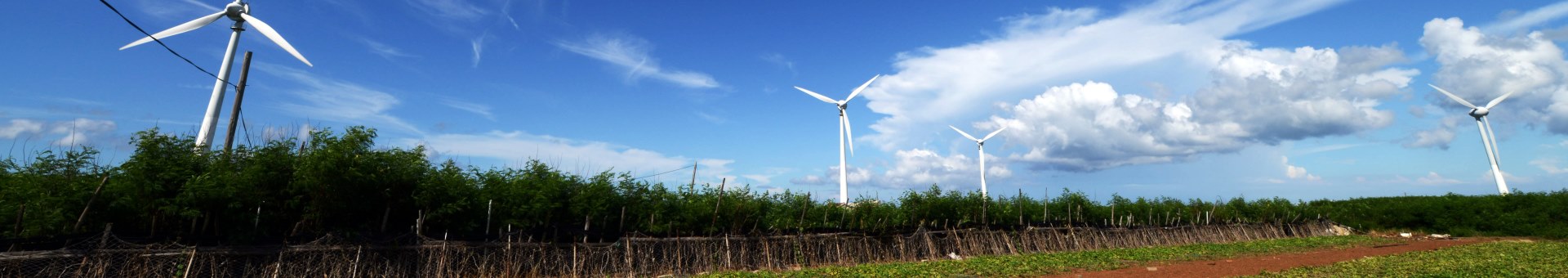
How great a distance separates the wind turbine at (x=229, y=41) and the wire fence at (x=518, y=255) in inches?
78.9

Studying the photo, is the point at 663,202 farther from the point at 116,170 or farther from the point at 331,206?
the point at 116,170

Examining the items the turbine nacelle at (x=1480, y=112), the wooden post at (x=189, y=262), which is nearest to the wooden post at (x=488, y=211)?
the wooden post at (x=189, y=262)

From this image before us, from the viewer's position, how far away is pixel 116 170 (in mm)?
10375

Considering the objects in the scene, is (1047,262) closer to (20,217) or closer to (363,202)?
(363,202)

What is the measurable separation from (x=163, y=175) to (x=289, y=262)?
2.14 m

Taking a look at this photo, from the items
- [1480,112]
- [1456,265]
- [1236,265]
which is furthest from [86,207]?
[1480,112]

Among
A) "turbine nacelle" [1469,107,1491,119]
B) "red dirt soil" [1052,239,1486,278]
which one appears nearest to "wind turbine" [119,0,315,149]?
"red dirt soil" [1052,239,1486,278]

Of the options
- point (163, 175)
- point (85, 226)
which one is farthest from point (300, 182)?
point (85, 226)

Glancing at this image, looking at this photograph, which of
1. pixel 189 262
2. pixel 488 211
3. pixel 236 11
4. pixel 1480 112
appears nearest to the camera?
pixel 189 262

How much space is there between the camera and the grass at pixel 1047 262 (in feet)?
50.7

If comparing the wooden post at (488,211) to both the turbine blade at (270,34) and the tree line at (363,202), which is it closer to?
the tree line at (363,202)

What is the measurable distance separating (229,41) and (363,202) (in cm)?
514

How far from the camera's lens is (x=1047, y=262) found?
18359 millimetres

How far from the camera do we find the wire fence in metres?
10.3
